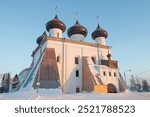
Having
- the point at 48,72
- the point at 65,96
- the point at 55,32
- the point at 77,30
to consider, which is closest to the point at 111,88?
the point at 48,72

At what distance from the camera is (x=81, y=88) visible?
87.1 ft

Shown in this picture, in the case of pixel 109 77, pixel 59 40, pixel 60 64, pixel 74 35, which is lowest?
pixel 109 77

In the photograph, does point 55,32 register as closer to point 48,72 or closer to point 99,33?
point 99,33

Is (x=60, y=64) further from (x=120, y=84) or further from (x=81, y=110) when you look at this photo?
(x=81, y=110)

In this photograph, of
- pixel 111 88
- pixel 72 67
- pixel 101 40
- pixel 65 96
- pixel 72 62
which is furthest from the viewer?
pixel 101 40

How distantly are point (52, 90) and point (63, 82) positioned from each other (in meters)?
4.03

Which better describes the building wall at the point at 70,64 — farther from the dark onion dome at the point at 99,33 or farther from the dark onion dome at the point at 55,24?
the dark onion dome at the point at 99,33

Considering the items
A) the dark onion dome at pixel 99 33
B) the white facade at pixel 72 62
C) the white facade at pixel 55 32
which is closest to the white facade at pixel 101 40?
the dark onion dome at pixel 99 33

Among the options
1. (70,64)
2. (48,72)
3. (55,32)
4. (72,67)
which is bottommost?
(48,72)

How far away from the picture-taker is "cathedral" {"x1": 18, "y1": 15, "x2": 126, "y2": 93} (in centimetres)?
2391

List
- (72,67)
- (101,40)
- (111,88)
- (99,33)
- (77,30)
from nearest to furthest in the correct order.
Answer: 1. (72,67)
2. (111,88)
3. (77,30)
4. (101,40)
5. (99,33)

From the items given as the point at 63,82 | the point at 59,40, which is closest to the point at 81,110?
the point at 63,82

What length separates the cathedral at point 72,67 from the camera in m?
23.9

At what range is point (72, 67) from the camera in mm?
27016
